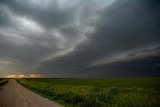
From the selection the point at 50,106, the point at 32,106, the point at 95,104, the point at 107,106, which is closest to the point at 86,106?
the point at 95,104

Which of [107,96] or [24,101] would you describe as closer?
[24,101]

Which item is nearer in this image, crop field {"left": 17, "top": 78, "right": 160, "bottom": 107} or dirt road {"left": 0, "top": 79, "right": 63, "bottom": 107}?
crop field {"left": 17, "top": 78, "right": 160, "bottom": 107}

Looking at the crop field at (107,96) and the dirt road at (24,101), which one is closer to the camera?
the crop field at (107,96)

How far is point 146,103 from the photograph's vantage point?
1786 cm

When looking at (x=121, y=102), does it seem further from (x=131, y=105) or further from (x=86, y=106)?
(x=86, y=106)

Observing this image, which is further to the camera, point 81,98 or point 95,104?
point 81,98

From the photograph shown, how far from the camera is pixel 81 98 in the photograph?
23.9 m

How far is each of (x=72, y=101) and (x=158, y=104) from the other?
10.0 metres

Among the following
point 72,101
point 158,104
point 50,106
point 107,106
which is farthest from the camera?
point 72,101

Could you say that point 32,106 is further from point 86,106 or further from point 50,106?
point 86,106

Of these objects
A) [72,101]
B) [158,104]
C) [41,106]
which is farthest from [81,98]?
[158,104]

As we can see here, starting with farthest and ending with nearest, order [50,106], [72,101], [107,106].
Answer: [72,101] < [50,106] < [107,106]

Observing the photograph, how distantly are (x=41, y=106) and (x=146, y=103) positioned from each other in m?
9.97

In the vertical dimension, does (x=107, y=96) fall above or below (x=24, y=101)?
above
